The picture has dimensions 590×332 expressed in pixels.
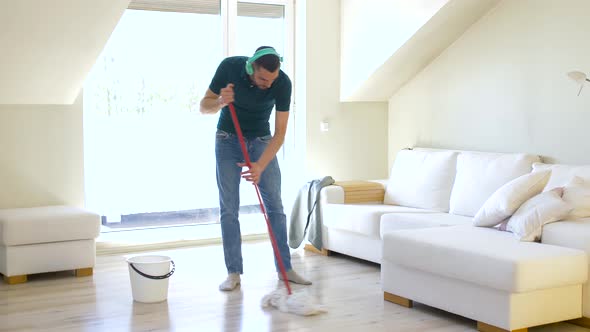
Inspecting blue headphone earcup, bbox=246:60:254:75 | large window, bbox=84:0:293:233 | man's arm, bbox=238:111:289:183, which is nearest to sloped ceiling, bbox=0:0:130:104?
large window, bbox=84:0:293:233

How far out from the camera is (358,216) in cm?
504

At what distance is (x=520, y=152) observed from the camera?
509 cm

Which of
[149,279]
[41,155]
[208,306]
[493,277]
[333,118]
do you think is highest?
[333,118]

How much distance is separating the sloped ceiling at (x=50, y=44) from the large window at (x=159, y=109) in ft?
1.64

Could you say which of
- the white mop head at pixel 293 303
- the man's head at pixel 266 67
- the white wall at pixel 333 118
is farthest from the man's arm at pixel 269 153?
the white wall at pixel 333 118

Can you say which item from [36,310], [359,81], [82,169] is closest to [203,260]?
[82,169]

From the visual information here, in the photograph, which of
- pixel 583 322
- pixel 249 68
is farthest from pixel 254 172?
pixel 583 322

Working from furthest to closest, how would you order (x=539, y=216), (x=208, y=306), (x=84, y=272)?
(x=84, y=272) < (x=208, y=306) < (x=539, y=216)

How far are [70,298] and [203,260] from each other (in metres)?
1.21

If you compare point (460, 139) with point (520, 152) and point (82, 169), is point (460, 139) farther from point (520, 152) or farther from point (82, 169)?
point (82, 169)

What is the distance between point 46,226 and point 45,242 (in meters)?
0.10

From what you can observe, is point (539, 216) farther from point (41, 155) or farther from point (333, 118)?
point (41, 155)

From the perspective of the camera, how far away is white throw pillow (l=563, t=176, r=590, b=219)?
12.7ft

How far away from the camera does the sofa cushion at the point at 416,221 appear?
4551 millimetres
